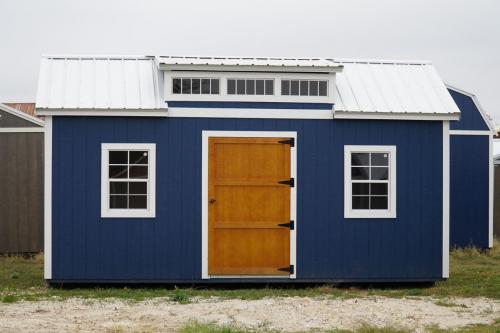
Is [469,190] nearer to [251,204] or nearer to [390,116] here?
[390,116]

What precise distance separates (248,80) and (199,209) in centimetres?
210

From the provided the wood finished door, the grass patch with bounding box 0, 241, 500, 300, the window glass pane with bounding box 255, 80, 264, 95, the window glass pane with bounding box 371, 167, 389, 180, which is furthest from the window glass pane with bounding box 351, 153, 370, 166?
the grass patch with bounding box 0, 241, 500, 300

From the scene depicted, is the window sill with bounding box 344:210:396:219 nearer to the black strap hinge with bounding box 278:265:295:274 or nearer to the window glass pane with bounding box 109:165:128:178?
the black strap hinge with bounding box 278:265:295:274

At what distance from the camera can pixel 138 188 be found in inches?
500

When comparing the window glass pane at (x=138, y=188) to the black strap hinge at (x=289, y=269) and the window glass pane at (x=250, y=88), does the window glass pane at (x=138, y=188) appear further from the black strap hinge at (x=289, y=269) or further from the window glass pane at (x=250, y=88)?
the black strap hinge at (x=289, y=269)

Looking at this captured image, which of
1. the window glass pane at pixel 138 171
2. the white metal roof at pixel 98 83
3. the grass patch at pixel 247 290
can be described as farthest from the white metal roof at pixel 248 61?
the grass patch at pixel 247 290

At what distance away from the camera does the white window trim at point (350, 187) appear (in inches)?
512

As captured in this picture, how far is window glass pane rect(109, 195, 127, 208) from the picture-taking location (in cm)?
1266

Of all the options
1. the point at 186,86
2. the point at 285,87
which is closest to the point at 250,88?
the point at 285,87

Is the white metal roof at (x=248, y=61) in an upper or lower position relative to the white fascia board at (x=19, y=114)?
upper

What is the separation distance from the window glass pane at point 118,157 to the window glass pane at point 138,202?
549 mm

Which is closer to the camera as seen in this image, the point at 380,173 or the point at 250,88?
the point at 250,88

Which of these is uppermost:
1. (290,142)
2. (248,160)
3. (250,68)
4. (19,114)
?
(250,68)

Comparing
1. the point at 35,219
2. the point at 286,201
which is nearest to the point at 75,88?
the point at 286,201
